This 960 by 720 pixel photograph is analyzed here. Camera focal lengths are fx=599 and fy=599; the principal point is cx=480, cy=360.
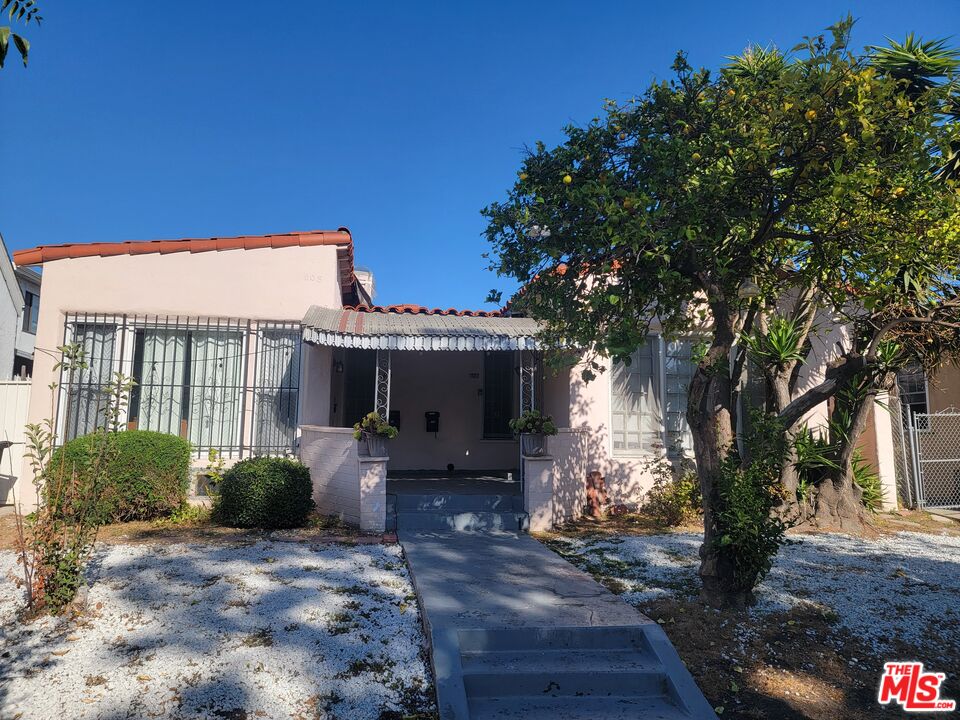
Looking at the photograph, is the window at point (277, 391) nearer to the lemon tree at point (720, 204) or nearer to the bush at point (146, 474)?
the bush at point (146, 474)

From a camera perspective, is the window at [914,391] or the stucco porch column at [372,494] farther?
the window at [914,391]

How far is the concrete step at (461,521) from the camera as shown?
8750mm

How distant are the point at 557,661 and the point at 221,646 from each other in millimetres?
2559

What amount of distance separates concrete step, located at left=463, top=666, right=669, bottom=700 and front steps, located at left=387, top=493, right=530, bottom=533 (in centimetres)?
440

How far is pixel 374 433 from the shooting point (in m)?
8.31

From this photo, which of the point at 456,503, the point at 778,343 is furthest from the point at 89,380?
the point at 778,343

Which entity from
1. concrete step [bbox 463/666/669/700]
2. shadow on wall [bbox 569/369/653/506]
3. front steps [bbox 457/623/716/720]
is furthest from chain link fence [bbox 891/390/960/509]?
concrete step [bbox 463/666/669/700]

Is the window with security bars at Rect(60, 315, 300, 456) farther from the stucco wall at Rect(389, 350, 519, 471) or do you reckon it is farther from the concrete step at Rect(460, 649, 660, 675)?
the concrete step at Rect(460, 649, 660, 675)

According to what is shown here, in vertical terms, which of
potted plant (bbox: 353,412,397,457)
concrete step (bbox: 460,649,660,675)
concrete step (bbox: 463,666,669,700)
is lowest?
concrete step (bbox: 463,666,669,700)

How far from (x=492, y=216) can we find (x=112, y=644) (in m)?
→ 5.04

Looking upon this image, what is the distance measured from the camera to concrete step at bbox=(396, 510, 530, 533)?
8.75 m

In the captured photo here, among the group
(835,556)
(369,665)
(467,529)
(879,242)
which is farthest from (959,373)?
(369,665)

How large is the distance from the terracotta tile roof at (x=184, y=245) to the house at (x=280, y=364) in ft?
0.07

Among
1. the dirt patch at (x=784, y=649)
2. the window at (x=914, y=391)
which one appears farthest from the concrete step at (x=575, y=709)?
the window at (x=914, y=391)
